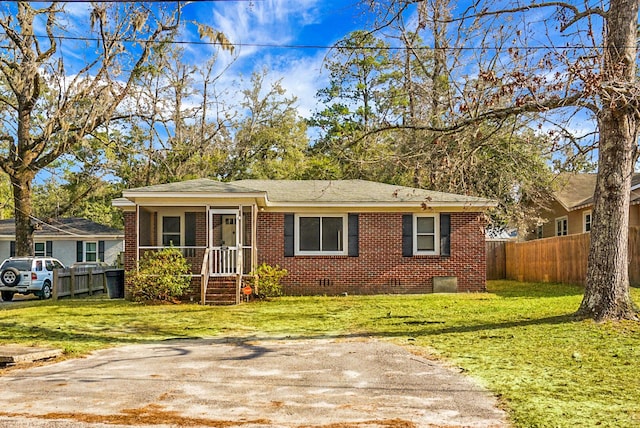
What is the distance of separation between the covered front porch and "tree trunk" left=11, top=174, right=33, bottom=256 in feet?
23.1

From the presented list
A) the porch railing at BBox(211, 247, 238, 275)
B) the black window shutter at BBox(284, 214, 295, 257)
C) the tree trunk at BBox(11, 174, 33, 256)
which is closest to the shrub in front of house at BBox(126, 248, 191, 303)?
the porch railing at BBox(211, 247, 238, 275)

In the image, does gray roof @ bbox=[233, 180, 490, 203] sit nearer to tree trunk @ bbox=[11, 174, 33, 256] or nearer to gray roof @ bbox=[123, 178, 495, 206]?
gray roof @ bbox=[123, 178, 495, 206]

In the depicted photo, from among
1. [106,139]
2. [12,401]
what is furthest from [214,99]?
[12,401]

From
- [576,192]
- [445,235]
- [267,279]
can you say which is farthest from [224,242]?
[576,192]

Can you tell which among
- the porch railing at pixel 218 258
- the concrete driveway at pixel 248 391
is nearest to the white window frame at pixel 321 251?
the porch railing at pixel 218 258

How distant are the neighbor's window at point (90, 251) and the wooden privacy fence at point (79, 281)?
27.9 feet

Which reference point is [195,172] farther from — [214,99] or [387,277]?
[387,277]

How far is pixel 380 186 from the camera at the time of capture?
2120 cm

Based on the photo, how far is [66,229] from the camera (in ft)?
97.7

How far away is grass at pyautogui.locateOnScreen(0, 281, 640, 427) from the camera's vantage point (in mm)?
6000

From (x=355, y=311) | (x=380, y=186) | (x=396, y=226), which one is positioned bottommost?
(x=355, y=311)

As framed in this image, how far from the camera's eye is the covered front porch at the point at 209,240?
1659 cm

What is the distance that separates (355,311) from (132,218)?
7.99 m

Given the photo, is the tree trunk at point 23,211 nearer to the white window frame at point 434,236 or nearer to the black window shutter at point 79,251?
the black window shutter at point 79,251
